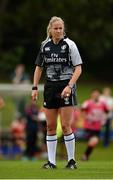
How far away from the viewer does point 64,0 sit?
4303 cm

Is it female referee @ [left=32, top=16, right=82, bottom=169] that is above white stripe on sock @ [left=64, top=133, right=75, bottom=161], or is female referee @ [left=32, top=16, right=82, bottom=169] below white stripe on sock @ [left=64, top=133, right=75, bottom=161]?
above

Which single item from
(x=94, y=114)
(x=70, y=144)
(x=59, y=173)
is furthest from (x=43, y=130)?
(x=59, y=173)

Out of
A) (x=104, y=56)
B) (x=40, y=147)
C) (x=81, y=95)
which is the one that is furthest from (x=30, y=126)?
(x=104, y=56)

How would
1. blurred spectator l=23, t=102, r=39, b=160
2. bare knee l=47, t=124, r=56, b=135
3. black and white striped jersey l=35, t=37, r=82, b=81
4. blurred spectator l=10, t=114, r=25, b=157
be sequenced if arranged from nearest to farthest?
black and white striped jersey l=35, t=37, r=82, b=81, bare knee l=47, t=124, r=56, b=135, blurred spectator l=23, t=102, r=39, b=160, blurred spectator l=10, t=114, r=25, b=157

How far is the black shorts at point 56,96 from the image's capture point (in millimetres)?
15484

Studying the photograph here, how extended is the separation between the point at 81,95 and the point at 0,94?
18682mm

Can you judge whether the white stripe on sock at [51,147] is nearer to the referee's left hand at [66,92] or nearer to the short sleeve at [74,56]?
the referee's left hand at [66,92]

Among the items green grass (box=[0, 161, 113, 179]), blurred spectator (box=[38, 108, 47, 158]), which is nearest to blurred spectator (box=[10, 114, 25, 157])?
blurred spectator (box=[38, 108, 47, 158])

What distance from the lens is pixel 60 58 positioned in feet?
50.6

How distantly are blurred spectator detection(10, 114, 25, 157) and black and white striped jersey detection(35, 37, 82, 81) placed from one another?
48.4 ft

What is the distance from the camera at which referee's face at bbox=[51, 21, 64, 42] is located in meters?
15.3

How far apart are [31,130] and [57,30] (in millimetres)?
14083

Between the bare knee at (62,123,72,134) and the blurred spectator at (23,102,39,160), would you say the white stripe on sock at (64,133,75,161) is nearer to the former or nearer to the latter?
the bare knee at (62,123,72,134)

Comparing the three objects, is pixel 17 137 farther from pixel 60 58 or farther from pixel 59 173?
pixel 59 173
